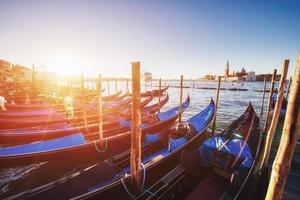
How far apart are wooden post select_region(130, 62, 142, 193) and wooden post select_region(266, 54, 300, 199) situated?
2413mm

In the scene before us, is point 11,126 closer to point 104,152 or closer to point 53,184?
point 104,152

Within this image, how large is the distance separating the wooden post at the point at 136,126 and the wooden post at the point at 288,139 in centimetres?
241

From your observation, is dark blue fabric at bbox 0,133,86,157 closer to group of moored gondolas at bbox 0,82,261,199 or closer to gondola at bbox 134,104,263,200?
group of moored gondolas at bbox 0,82,261,199

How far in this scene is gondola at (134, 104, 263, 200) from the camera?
11.2ft

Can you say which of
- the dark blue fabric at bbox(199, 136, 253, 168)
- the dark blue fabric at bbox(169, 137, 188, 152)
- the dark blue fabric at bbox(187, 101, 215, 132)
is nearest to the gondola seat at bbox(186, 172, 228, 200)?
the dark blue fabric at bbox(199, 136, 253, 168)

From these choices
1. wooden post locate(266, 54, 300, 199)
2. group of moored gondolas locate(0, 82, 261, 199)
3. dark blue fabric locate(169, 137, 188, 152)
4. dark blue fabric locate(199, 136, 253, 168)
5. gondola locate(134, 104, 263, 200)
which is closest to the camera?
wooden post locate(266, 54, 300, 199)

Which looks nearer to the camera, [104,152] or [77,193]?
[77,193]

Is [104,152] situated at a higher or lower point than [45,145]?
lower

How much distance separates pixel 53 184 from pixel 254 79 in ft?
327

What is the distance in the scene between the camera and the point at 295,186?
14.1 ft

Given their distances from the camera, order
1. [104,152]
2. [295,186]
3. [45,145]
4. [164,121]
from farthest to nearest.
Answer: [164,121], [104,152], [45,145], [295,186]

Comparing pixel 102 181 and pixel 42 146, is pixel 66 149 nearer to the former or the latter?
pixel 42 146

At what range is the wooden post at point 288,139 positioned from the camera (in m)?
1.82

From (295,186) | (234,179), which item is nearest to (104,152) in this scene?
(234,179)
